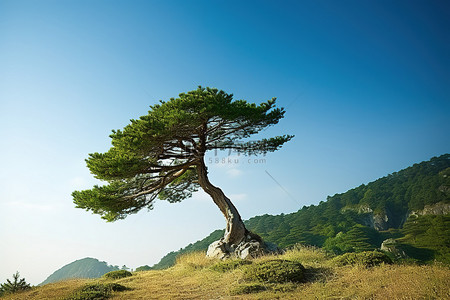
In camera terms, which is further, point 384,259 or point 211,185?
point 211,185

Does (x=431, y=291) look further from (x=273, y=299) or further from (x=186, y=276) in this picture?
(x=186, y=276)

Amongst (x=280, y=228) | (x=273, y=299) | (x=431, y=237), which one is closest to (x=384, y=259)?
(x=273, y=299)

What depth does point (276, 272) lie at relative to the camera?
22.9 ft

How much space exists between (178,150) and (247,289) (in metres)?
7.68

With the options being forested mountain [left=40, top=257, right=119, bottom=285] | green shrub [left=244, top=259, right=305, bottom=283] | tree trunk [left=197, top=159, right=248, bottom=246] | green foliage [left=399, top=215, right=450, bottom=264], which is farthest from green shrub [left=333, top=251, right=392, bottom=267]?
forested mountain [left=40, top=257, right=119, bottom=285]

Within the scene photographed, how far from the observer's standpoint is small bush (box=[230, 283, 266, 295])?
614 centimetres

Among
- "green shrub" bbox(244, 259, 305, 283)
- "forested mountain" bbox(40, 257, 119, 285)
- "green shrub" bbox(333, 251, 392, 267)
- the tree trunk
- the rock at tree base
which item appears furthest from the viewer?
"forested mountain" bbox(40, 257, 119, 285)

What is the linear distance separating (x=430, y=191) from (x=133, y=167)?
5422 centimetres

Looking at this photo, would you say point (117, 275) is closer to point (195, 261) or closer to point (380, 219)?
point (195, 261)

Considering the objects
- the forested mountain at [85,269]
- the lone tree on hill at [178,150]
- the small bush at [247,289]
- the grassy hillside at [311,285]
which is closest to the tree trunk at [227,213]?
the lone tree on hill at [178,150]

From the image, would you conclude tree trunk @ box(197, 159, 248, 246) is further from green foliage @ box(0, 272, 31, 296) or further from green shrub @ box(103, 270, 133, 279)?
green foliage @ box(0, 272, 31, 296)

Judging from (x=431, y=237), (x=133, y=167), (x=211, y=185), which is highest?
(x=133, y=167)

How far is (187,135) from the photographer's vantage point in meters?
11.8

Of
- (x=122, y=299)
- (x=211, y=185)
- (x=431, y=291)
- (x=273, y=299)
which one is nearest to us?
(x=431, y=291)
